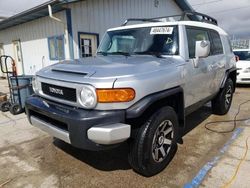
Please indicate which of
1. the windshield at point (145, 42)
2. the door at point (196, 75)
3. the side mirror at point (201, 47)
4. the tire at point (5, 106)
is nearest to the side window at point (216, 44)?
the door at point (196, 75)

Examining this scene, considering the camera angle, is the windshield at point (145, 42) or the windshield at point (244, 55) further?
the windshield at point (244, 55)

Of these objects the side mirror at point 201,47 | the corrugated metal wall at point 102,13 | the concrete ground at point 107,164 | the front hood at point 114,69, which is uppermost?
the corrugated metal wall at point 102,13

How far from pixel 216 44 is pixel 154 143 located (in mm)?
2973

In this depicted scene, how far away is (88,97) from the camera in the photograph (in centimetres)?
244

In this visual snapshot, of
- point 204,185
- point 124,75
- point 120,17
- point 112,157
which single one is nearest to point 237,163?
point 204,185

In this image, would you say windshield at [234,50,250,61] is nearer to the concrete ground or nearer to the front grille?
the concrete ground

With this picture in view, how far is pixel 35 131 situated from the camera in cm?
462

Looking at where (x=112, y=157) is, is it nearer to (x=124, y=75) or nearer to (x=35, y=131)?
(x=124, y=75)

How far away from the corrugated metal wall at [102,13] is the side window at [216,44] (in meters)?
5.48

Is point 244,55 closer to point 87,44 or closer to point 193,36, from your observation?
point 87,44

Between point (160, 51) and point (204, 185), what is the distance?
195 centimetres

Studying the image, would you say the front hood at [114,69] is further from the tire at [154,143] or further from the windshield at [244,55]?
the windshield at [244,55]

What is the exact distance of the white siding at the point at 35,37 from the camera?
31.4 feet

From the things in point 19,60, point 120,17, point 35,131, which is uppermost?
point 120,17
